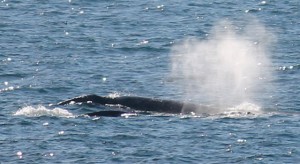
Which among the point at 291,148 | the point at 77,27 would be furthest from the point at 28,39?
the point at 291,148

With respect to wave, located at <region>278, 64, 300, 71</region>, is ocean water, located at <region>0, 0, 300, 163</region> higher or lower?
higher

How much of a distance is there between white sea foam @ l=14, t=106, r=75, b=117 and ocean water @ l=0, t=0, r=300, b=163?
3.6 inches

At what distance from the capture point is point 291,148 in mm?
49062

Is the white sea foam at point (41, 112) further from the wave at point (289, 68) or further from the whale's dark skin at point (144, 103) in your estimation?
the wave at point (289, 68)

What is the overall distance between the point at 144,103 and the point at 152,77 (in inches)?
433

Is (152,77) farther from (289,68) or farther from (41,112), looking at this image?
(41,112)

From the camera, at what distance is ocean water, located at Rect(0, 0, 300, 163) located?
49031 millimetres

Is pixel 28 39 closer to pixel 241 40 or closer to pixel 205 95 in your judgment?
pixel 241 40

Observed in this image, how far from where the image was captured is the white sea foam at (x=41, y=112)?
55.0m

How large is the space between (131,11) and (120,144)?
167ft

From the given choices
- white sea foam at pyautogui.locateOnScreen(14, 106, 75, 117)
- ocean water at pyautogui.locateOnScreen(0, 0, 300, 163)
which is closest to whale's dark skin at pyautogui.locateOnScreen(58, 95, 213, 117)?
ocean water at pyautogui.locateOnScreen(0, 0, 300, 163)

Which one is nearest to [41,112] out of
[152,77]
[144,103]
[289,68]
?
[144,103]

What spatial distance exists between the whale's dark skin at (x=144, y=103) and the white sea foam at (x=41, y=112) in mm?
1843

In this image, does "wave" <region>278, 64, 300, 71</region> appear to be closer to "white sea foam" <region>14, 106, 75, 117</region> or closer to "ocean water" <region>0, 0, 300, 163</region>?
"ocean water" <region>0, 0, 300, 163</region>
